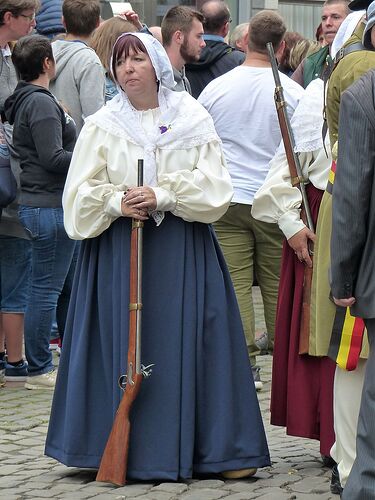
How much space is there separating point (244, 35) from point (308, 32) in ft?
30.9

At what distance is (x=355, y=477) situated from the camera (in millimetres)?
4316

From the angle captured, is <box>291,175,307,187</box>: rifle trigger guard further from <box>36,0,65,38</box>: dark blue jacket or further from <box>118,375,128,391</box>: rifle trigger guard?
<box>36,0,65,38</box>: dark blue jacket

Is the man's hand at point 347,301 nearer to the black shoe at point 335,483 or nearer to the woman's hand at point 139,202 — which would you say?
the black shoe at point 335,483

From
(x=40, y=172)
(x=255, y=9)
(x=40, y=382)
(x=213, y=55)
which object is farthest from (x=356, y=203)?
(x=255, y=9)

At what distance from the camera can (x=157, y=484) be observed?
17.9 feet

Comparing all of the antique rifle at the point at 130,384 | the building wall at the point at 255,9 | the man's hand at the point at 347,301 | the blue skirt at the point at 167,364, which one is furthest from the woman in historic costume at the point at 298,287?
the building wall at the point at 255,9

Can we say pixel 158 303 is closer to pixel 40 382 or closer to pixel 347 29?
pixel 347 29

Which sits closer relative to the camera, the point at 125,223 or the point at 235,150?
the point at 125,223

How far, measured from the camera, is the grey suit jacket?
4223 millimetres

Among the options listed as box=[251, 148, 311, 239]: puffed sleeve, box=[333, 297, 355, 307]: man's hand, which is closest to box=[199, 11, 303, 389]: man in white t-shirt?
box=[251, 148, 311, 239]: puffed sleeve

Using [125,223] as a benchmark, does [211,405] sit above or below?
below

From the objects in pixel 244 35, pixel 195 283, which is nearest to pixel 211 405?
pixel 195 283

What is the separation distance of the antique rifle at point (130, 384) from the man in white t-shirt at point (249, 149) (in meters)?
2.15

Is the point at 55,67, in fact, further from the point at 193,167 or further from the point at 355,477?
the point at 355,477
